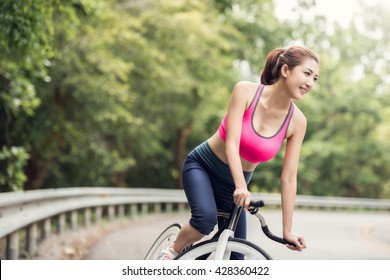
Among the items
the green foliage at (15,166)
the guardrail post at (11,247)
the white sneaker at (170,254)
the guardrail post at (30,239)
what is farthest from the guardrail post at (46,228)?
the white sneaker at (170,254)

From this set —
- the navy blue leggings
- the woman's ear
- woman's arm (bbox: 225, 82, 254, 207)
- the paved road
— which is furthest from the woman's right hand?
the paved road

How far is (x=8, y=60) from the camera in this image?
28.7ft

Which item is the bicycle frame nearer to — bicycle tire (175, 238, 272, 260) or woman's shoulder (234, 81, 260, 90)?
bicycle tire (175, 238, 272, 260)

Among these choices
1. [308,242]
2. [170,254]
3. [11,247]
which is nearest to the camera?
[170,254]

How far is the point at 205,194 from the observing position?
3.63 m

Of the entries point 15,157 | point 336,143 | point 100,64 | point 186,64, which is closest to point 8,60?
point 15,157

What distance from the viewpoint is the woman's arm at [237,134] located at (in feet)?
11.1

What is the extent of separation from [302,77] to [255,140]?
428 mm

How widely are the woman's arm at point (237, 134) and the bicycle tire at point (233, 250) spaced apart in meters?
0.24

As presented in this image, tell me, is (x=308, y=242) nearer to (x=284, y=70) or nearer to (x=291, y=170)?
(x=291, y=170)

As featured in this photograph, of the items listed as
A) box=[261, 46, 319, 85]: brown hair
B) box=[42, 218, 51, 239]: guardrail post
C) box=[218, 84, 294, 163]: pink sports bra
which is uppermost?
box=[261, 46, 319, 85]: brown hair

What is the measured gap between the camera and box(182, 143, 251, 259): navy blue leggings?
3584 mm

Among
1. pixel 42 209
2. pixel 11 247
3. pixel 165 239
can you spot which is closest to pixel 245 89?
pixel 165 239

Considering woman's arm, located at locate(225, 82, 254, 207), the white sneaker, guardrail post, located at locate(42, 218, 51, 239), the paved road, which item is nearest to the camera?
woman's arm, located at locate(225, 82, 254, 207)
